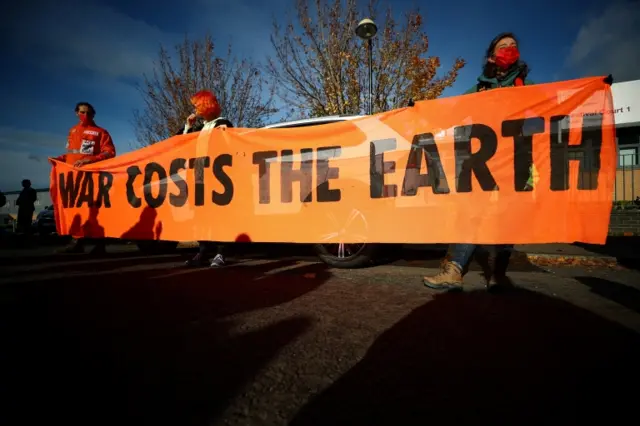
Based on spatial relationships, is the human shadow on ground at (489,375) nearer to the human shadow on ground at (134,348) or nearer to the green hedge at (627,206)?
the human shadow on ground at (134,348)

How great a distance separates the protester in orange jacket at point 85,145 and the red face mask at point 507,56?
6090 millimetres

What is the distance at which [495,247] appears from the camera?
3.04m

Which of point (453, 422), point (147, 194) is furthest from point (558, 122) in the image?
point (147, 194)

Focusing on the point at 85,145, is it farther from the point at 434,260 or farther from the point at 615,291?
the point at 615,291

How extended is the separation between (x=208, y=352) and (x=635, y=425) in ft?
5.74

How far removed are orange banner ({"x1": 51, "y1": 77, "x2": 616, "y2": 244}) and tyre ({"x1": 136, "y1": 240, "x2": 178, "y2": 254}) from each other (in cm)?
129

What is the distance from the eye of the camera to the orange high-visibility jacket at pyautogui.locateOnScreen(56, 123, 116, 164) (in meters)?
5.43

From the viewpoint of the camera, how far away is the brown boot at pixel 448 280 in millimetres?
2833

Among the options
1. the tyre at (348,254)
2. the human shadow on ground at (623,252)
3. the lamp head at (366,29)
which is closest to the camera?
the tyre at (348,254)

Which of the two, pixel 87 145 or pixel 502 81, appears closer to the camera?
pixel 502 81

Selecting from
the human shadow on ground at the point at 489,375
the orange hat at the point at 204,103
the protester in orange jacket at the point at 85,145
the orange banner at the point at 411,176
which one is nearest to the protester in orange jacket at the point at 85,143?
the protester in orange jacket at the point at 85,145

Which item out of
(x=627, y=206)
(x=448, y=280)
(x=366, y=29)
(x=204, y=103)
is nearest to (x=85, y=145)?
(x=204, y=103)

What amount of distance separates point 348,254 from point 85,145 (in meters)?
5.02

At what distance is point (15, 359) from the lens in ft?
5.07
